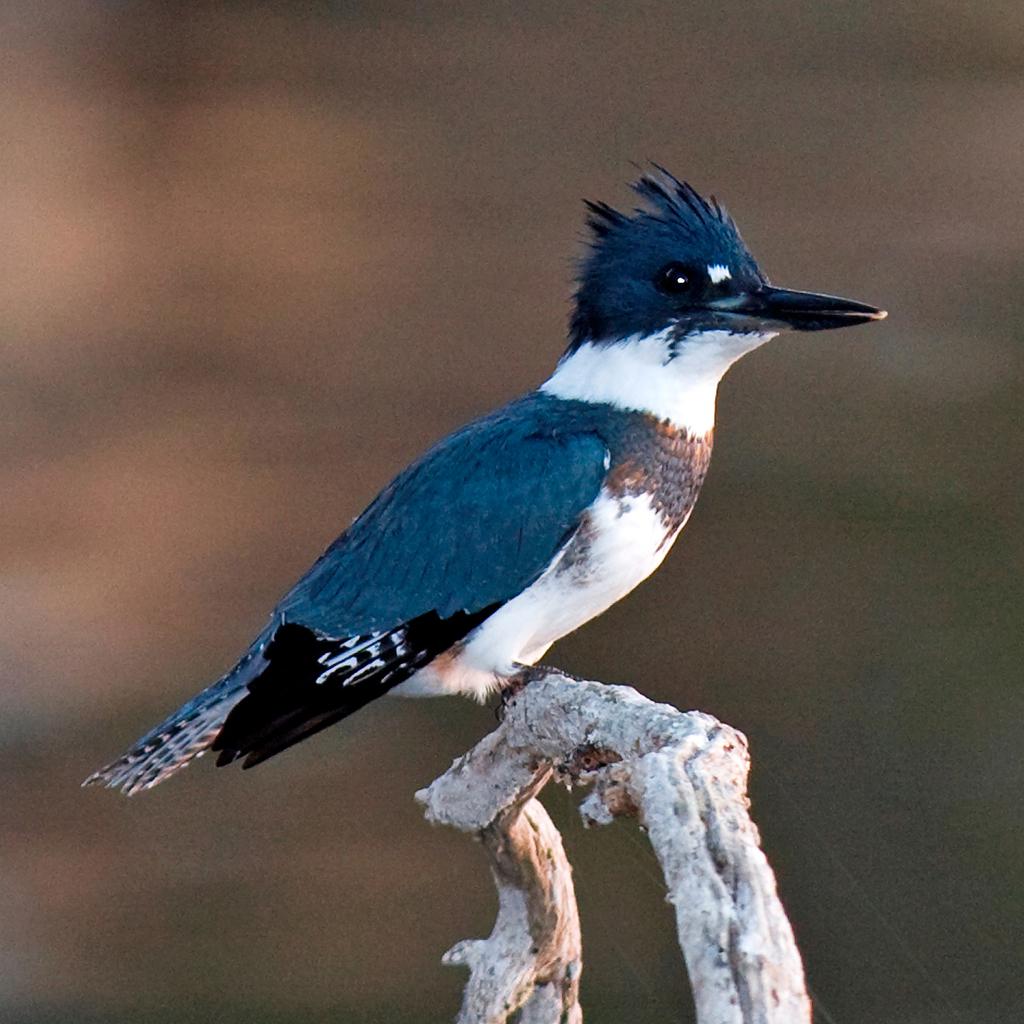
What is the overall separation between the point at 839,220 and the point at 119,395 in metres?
1.33

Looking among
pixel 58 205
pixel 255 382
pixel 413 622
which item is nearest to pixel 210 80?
pixel 58 205

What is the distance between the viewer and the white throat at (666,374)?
1599 mm

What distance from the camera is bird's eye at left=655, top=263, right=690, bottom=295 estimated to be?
1599 mm

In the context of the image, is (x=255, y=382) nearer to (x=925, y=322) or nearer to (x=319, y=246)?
(x=319, y=246)

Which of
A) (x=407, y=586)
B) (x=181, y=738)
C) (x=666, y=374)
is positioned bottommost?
(x=181, y=738)

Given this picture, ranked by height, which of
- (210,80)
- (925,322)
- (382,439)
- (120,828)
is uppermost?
(210,80)

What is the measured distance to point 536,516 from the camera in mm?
1534

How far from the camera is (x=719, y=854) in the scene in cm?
95

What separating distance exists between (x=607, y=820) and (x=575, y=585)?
18.2 inches

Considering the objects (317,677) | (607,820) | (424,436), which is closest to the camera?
(607,820)

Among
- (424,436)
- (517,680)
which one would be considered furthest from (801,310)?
(424,436)

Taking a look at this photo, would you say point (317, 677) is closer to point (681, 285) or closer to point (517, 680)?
point (517, 680)

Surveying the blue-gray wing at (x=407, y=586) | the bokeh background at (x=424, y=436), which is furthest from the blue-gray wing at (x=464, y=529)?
the bokeh background at (x=424, y=436)

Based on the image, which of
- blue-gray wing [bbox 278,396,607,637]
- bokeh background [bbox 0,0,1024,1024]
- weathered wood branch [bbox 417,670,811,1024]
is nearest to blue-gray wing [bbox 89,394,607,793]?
blue-gray wing [bbox 278,396,607,637]
